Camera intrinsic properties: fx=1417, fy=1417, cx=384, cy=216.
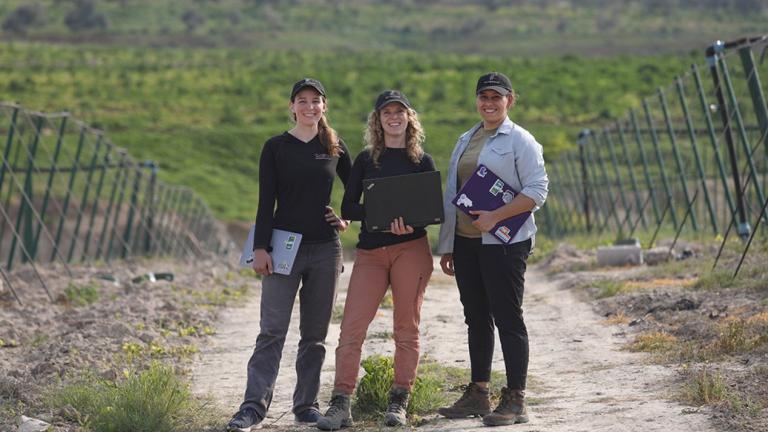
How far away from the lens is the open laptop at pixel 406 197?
7.48 meters

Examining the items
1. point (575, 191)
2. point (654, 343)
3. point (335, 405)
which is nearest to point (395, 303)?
point (335, 405)

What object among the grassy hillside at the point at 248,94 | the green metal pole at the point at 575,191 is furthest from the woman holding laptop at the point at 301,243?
the grassy hillside at the point at 248,94

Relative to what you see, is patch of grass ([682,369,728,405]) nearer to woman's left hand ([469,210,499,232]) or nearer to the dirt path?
the dirt path

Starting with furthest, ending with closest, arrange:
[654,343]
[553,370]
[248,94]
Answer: [248,94] → [654,343] → [553,370]

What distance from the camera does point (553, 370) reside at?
374 inches

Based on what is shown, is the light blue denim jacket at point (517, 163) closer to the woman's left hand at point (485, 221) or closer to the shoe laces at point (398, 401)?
the woman's left hand at point (485, 221)

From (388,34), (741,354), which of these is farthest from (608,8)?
(741,354)

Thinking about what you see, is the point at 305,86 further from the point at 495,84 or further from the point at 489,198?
the point at 489,198

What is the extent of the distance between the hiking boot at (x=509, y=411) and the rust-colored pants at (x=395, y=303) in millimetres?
490

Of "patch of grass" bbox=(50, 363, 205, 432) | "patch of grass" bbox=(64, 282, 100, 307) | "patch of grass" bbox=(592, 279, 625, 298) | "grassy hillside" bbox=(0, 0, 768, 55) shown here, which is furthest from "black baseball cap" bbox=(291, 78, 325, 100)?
"grassy hillside" bbox=(0, 0, 768, 55)

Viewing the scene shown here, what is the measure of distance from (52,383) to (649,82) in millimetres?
57362

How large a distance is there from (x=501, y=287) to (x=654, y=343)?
2794 millimetres

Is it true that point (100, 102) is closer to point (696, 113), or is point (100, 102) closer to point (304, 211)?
point (696, 113)

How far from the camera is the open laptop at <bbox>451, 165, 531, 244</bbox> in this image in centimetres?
750
